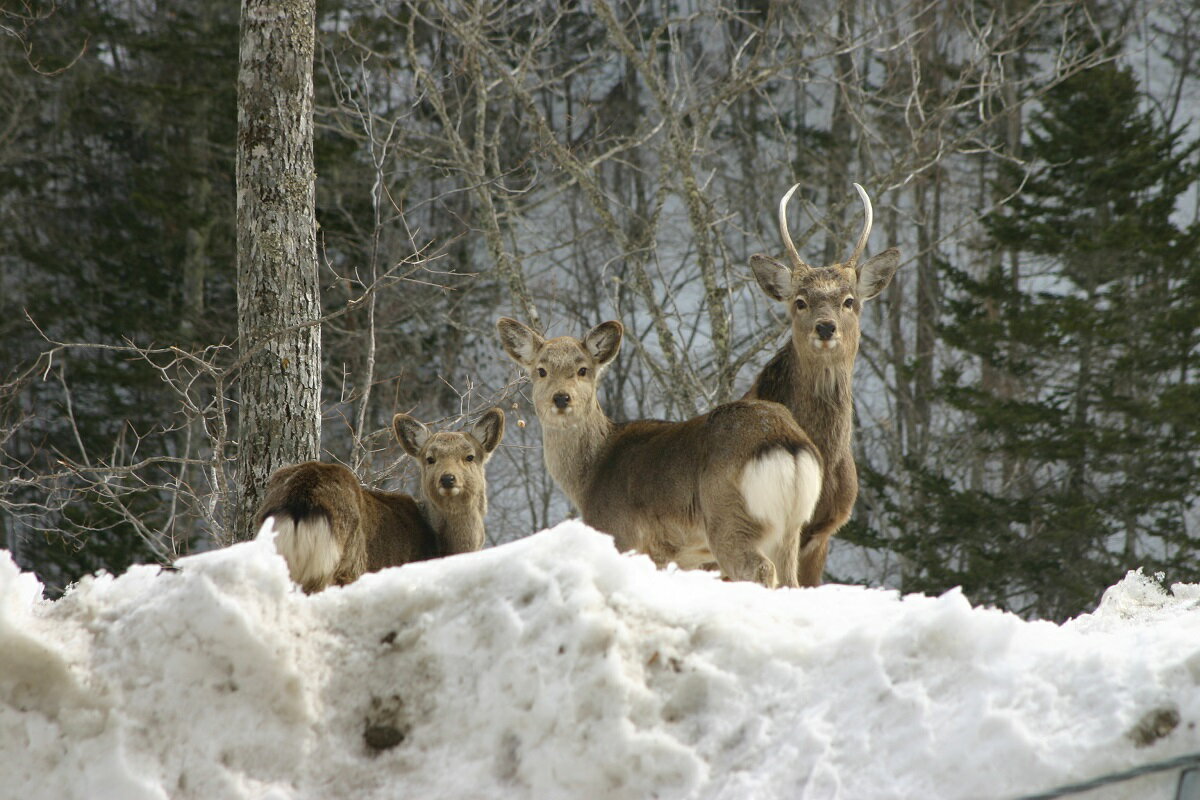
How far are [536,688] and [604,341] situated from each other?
15.2ft

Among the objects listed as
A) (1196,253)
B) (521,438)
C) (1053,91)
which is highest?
(1053,91)

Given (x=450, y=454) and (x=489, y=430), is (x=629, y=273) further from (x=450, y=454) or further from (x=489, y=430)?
(x=450, y=454)

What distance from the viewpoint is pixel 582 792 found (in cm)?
242

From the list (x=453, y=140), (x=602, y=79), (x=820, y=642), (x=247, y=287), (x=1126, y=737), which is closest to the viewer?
(x=1126, y=737)

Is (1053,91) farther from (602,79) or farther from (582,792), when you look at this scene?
(582,792)

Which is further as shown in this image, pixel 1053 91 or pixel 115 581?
pixel 1053 91

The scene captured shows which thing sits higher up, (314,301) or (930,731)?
(314,301)

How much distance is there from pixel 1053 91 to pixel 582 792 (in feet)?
70.2

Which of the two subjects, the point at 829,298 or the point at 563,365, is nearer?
the point at 829,298

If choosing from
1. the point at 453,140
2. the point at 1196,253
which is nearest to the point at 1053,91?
the point at 1196,253

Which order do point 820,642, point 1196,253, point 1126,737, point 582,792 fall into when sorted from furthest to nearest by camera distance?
point 1196,253 → point 820,642 → point 582,792 → point 1126,737

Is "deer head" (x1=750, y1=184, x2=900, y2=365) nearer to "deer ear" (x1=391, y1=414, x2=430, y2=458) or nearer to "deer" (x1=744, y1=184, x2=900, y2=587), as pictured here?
"deer" (x1=744, y1=184, x2=900, y2=587)

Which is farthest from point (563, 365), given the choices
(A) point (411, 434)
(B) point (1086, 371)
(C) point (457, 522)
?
(B) point (1086, 371)

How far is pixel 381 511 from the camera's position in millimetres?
6184
